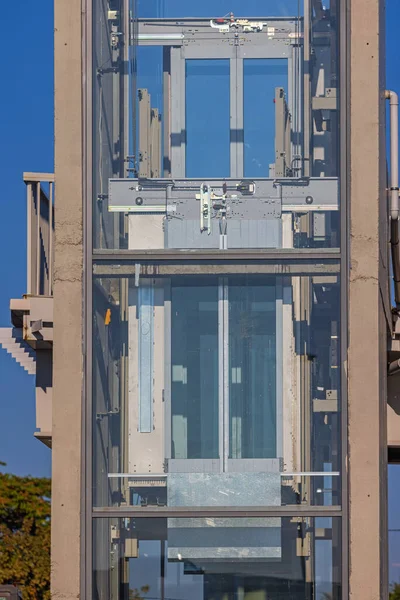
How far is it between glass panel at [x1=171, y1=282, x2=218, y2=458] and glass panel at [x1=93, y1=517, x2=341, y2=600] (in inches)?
20.9

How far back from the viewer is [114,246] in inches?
364

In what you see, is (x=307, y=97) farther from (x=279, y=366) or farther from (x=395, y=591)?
(x=395, y=591)

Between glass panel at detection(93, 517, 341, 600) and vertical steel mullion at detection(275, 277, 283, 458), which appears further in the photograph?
vertical steel mullion at detection(275, 277, 283, 458)

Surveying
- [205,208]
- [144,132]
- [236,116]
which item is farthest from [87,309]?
[236,116]

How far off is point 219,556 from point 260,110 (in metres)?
3.14

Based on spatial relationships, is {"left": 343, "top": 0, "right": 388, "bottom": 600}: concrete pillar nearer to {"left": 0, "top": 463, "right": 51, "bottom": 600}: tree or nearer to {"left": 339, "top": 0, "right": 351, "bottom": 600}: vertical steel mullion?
{"left": 339, "top": 0, "right": 351, "bottom": 600}: vertical steel mullion

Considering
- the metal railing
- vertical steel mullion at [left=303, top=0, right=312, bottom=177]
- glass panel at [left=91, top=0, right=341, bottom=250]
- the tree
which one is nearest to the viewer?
glass panel at [left=91, top=0, right=341, bottom=250]

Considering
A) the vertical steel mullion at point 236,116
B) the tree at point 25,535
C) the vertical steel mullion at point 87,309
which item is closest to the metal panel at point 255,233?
the vertical steel mullion at point 236,116

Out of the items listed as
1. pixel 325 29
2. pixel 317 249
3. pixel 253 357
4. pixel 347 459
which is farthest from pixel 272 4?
pixel 347 459

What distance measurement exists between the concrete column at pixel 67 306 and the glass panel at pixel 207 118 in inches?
33.6

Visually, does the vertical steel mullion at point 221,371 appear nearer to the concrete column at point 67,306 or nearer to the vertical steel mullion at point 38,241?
the concrete column at point 67,306

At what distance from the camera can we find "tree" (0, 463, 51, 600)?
3928 cm

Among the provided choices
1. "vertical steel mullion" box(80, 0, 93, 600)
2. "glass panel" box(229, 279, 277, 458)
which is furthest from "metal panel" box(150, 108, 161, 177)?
"glass panel" box(229, 279, 277, 458)

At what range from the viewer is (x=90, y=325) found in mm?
9117
